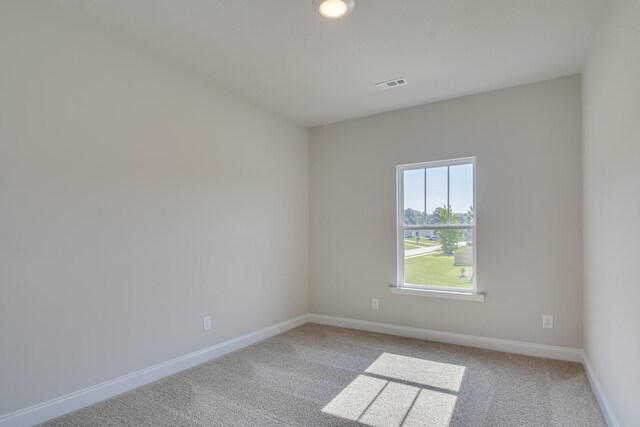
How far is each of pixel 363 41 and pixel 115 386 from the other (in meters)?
3.12

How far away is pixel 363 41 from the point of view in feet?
8.68

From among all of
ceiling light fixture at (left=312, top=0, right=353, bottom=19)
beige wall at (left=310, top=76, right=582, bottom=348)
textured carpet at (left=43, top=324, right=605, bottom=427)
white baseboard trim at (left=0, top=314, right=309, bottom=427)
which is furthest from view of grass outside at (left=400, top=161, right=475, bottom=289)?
ceiling light fixture at (left=312, top=0, right=353, bottom=19)

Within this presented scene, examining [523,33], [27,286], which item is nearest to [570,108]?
[523,33]

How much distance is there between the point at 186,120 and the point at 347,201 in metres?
2.15

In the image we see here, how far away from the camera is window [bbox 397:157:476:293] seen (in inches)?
147

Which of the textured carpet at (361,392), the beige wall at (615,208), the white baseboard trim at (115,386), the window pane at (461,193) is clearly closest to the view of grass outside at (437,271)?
the window pane at (461,193)

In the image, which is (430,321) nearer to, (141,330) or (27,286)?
(141,330)

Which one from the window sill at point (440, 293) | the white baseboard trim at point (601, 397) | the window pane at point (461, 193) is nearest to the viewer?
the white baseboard trim at point (601, 397)

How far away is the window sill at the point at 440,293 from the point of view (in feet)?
11.8

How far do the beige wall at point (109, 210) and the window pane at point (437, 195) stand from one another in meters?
1.97

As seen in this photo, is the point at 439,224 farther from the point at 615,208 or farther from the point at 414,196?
the point at 615,208

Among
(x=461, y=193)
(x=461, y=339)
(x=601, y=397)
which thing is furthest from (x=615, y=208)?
(x=461, y=339)

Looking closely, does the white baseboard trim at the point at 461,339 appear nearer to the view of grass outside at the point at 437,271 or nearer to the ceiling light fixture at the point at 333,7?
the view of grass outside at the point at 437,271

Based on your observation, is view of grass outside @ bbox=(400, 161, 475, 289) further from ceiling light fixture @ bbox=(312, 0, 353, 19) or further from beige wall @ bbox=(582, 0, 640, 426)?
ceiling light fixture @ bbox=(312, 0, 353, 19)
